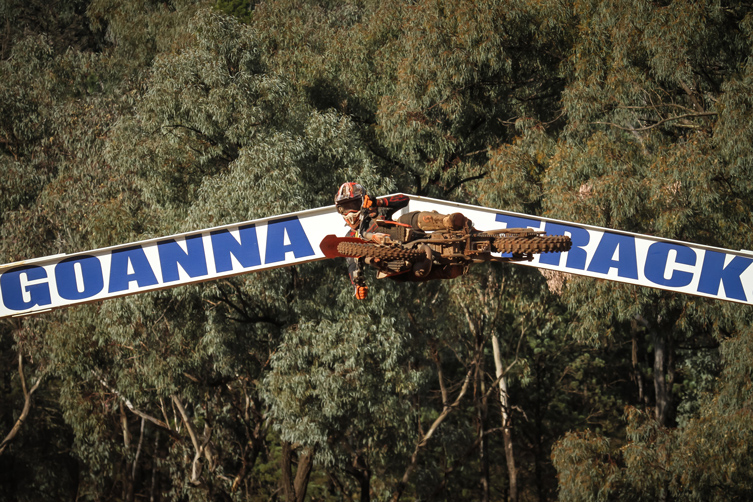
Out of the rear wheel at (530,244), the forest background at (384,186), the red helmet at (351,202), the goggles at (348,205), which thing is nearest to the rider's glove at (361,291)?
the red helmet at (351,202)

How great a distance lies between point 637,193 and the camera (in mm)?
13953

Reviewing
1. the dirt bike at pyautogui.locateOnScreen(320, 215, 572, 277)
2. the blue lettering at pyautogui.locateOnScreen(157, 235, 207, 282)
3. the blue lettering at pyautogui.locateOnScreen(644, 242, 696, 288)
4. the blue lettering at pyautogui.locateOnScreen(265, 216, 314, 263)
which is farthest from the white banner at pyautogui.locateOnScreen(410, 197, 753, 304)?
the dirt bike at pyautogui.locateOnScreen(320, 215, 572, 277)

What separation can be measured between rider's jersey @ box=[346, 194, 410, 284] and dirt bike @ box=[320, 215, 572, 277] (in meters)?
0.11

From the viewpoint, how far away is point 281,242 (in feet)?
27.8

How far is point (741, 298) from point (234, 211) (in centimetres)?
877

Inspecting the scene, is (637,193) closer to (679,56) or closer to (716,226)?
(716,226)

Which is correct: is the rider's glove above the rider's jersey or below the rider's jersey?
below

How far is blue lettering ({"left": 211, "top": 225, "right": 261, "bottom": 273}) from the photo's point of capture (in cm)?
838

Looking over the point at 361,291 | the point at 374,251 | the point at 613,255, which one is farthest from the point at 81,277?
the point at 613,255

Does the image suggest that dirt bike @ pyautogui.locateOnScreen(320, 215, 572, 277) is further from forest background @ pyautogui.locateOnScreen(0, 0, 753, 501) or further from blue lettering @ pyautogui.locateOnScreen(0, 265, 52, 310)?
forest background @ pyautogui.locateOnScreen(0, 0, 753, 501)

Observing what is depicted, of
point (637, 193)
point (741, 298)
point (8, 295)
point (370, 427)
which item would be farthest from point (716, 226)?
point (8, 295)

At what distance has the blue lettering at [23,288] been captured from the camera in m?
8.05

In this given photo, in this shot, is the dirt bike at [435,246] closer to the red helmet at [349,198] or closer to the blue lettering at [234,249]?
the red helmet at [349,198]

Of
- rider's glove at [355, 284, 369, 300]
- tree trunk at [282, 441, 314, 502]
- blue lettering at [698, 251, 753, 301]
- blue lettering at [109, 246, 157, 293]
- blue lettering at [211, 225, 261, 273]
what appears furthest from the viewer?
tree trunk at [282, 441, 314, 502]
